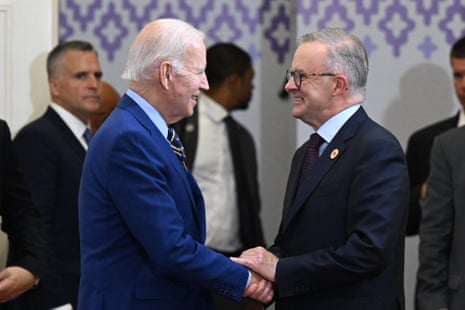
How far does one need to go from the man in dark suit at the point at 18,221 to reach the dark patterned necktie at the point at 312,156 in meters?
1.07

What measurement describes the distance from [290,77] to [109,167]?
2.28 ft

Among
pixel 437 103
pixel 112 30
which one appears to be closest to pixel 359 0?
pixel 437 103

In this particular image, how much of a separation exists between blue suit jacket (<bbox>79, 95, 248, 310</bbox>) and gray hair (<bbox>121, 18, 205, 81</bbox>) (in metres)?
0.11

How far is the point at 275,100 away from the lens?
17.4 feet

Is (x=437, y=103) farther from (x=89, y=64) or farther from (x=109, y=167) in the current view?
(x=109, y=167)

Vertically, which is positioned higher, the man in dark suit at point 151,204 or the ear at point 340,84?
the ear at point 340,84

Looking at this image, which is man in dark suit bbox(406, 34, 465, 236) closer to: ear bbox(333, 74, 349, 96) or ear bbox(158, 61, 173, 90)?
ear bbox(333, 74, 349, 96)

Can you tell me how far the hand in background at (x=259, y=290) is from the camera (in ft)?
8.87

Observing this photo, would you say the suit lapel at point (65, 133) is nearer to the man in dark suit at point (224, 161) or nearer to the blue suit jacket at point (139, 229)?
the man in dark suit at point (224, 161)

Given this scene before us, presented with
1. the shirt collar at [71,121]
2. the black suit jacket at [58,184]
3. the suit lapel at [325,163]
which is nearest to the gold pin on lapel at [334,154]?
the suit lapel at [325,163]

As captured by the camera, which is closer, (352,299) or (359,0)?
(352,299)

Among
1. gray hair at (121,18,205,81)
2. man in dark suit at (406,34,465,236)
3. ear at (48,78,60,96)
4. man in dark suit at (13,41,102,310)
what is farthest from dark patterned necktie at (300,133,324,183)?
ear at (48,78,60,96)

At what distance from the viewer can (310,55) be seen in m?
2.83

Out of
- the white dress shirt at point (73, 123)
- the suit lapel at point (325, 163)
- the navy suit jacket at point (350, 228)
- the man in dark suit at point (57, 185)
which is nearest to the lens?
the navy suit jacket at point (350, 228)
